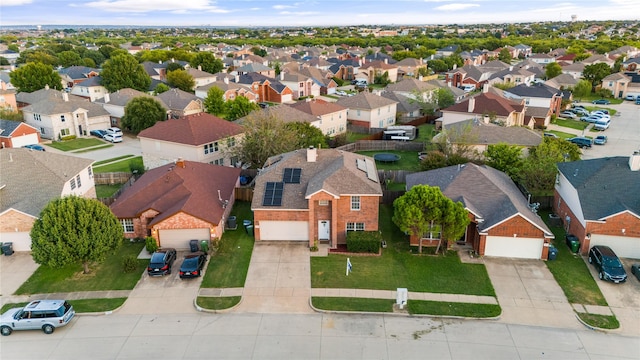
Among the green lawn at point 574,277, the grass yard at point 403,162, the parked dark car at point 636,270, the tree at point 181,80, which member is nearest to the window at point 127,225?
the grass yard at point 403,162

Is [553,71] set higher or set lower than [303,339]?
higher

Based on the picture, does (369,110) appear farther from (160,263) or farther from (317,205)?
(160,263)

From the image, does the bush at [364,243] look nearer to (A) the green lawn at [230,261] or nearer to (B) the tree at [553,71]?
(A) the green lawn at [230,261]

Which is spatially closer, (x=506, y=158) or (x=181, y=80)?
(x=506, y=158)

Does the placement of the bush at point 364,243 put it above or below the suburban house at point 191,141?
below

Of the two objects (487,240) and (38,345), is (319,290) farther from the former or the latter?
(38,345)

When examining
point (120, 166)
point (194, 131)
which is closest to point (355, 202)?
point (194, 131)

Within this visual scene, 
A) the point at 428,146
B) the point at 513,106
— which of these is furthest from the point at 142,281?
the point at 513,106
